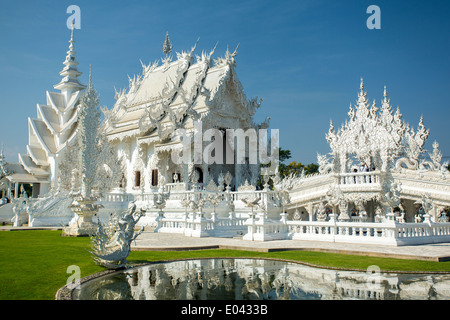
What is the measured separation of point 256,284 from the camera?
5.57m

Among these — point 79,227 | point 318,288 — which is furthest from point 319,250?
point 79,227

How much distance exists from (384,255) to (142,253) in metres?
5.33

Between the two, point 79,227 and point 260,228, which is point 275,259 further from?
point 79,227

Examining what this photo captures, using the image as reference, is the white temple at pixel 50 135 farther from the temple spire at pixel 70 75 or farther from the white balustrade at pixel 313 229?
the white balustrade at pixel 313 229

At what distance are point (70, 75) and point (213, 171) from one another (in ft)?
59.4

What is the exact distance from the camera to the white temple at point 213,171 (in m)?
13.6

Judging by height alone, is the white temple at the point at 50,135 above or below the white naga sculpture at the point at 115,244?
above

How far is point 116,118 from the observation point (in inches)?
1102

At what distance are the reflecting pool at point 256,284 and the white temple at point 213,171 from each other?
Answer: 4.36m

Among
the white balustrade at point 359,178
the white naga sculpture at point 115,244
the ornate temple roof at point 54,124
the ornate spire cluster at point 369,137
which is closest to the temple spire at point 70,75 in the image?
the ornate temple roof at point 54,124

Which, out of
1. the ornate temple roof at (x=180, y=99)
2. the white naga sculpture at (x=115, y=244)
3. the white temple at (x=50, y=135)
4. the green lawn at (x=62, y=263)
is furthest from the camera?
the white temple at (x=50, y=135)

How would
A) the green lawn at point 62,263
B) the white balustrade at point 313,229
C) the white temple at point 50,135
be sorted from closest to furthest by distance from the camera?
1. the green lawn at point 62,263
2. the white balustrade at point 313,229
3. the white temple at point 50,135

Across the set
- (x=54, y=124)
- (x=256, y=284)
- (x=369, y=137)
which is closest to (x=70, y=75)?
(x=54, y=124)

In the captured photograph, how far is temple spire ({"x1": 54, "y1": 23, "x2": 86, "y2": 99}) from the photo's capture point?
3334 centimetres
